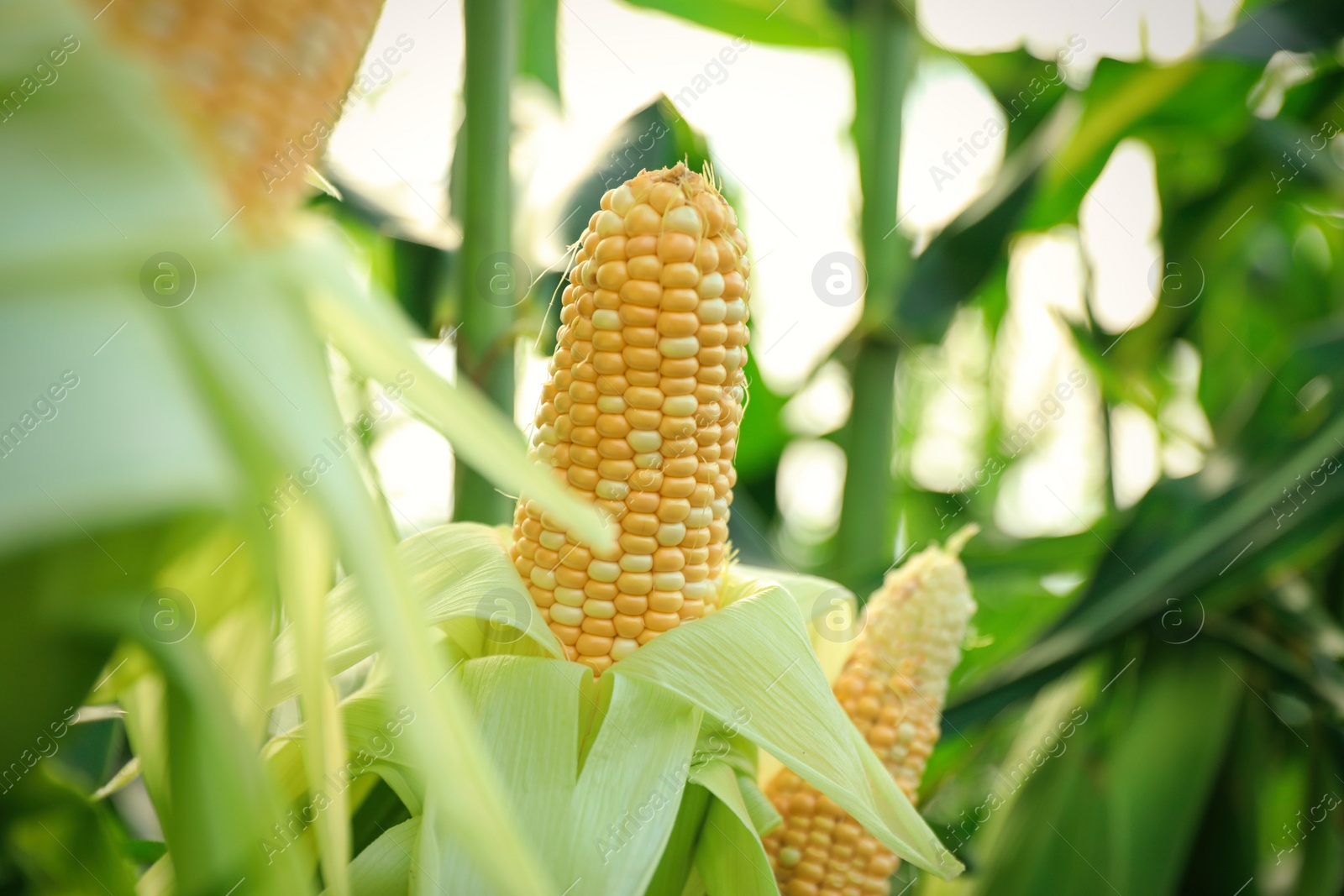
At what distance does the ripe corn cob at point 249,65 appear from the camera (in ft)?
0.58

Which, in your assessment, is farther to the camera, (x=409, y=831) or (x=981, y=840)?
(x=981, y=840)

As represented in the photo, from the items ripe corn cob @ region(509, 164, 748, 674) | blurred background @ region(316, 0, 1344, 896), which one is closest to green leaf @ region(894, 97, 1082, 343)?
blurred background @ region(316, 0, 1344, 896)

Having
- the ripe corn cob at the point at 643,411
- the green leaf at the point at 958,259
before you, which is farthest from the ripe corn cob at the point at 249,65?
the green leaf at the point at 958,259

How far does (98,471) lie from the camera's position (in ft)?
0.44

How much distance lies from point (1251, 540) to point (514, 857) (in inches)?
21.9

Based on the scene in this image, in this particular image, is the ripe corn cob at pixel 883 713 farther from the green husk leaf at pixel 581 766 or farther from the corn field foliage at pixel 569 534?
the green husk leaf at pixel 581 766

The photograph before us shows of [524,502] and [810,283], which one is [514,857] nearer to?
[524,502]

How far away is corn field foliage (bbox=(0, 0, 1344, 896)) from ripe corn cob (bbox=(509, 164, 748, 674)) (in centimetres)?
1

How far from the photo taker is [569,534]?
332mm

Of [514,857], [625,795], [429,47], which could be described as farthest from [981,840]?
[429,47]

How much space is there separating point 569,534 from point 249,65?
0.19m

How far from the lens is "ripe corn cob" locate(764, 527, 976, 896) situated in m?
0.40

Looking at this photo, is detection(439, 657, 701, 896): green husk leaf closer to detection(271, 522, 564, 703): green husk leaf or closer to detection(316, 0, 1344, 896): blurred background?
detection(271, 522, 564, 703): green husk leaf

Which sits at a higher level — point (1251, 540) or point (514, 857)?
point (514, 857)
